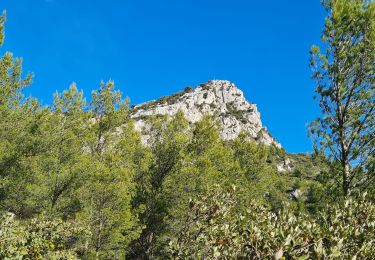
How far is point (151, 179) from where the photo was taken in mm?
31062

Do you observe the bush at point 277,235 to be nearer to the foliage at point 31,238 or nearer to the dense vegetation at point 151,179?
the dense vegetation at point 151,179

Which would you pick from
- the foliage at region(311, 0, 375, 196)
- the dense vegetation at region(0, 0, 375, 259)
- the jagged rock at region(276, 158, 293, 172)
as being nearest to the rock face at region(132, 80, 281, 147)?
the jagged rock at region(276, 158, 293, 172)

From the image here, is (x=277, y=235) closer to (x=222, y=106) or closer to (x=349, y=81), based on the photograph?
(x=349, y=81)

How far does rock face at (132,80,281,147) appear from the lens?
132125 millimetres

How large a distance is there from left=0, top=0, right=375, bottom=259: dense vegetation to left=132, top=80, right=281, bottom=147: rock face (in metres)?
90.0

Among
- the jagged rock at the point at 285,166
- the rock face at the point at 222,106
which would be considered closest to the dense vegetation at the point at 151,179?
the jagged rock at the point at 285,166

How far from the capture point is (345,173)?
536 inches

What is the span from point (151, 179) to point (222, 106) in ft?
407

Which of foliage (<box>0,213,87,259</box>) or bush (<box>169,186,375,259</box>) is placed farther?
foliage (<box>0,213,87,259</box>)

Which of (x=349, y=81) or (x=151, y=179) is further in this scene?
(x=151, y=179)

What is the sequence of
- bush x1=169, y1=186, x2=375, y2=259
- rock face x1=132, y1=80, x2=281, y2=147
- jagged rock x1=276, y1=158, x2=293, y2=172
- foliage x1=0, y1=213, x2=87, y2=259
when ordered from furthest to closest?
rock face x1=132, y1=80, x2=281, y2=147
jagged rock x1=276, y1=158, x2=293, y2=172
foliage x1=0, y1=213, x2=87, y2=259
bush x1=169, y1=186, x2=375, y2=259

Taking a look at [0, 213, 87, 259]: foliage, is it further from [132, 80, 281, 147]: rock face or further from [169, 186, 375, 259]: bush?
[132, 80, 281, 147]: rock face

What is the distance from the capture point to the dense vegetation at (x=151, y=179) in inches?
274

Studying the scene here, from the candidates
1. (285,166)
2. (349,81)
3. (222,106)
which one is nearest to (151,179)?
(349,81)
